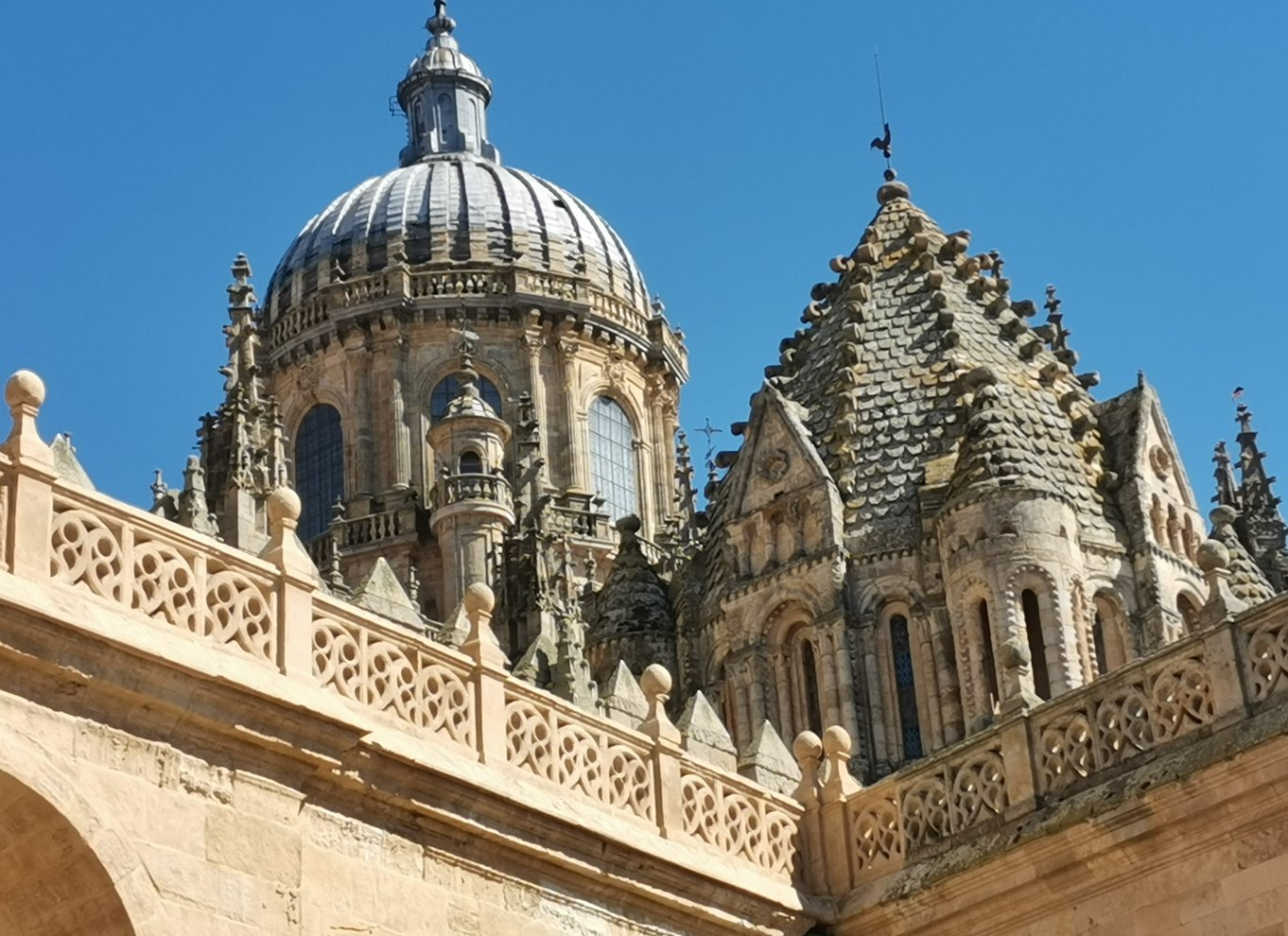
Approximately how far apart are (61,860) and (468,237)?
117 ft

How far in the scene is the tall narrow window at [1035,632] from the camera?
28.9 m

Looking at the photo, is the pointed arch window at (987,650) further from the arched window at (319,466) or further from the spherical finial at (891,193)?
the arched window at (319,466)

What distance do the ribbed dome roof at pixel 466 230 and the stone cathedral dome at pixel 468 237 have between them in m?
0.02

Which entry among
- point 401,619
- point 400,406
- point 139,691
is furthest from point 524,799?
point 400,406

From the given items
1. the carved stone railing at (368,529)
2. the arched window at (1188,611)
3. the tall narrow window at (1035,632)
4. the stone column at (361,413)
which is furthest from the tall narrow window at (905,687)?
the stone column at (361,413)

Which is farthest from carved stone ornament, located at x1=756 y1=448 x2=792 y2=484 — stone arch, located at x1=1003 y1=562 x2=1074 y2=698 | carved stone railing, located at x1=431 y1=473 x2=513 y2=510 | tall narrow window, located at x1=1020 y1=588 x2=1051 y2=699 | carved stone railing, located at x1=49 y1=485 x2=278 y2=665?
carved stone railing, located at x1=49 y1=485 x2=278 y2=665

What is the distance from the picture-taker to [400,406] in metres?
47.4

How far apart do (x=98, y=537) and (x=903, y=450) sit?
18431 mm

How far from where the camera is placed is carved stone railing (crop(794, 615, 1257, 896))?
15844 millimetres

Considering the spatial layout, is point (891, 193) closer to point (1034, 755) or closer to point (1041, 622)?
point (1041, 622)

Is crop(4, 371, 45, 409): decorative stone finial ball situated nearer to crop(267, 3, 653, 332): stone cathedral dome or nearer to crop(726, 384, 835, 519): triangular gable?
crop(726, 384, 835, 519): triangular gable

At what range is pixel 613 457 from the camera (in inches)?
1946

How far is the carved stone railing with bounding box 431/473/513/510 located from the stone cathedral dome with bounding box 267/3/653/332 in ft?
23.8

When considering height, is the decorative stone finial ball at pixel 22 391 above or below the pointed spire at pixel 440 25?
below
